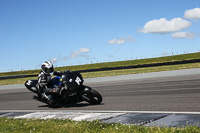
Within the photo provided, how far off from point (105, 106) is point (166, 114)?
99.7 inches

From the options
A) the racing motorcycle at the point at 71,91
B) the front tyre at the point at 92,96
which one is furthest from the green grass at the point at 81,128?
the front tyre at the point at 92,96

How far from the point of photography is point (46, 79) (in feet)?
29.6

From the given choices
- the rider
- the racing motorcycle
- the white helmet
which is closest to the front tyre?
the racing motorcycle

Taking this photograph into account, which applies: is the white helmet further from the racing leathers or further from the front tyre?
the front tyre

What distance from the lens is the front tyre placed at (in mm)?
8539

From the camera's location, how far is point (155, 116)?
600 centimetres

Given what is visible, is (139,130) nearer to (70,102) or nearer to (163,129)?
(163,129)

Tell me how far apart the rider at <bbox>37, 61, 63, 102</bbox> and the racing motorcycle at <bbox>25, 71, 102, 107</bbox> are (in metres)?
0.14

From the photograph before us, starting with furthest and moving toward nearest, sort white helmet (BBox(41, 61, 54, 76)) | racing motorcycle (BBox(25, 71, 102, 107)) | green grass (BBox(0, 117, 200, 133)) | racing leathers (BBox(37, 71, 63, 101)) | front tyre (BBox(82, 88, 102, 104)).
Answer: racing leathers (BBox(37, 71, 63, 101)), white helmet (BBox(41, 61, 54, 76)), front tyre (BBox(82, 88, 102, 104)), racing motorcycle (BBox(25, 71, 102, 107)), green grass (BBox(0, 117, 200, 133))

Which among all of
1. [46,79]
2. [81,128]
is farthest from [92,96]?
[81,128]

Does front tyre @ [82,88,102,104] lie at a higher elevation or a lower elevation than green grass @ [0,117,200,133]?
higher

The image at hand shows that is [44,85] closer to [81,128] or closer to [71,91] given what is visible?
[71,91]

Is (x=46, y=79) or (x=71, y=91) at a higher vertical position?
(x=46, y=79)

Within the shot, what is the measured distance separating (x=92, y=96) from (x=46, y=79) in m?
1.62
